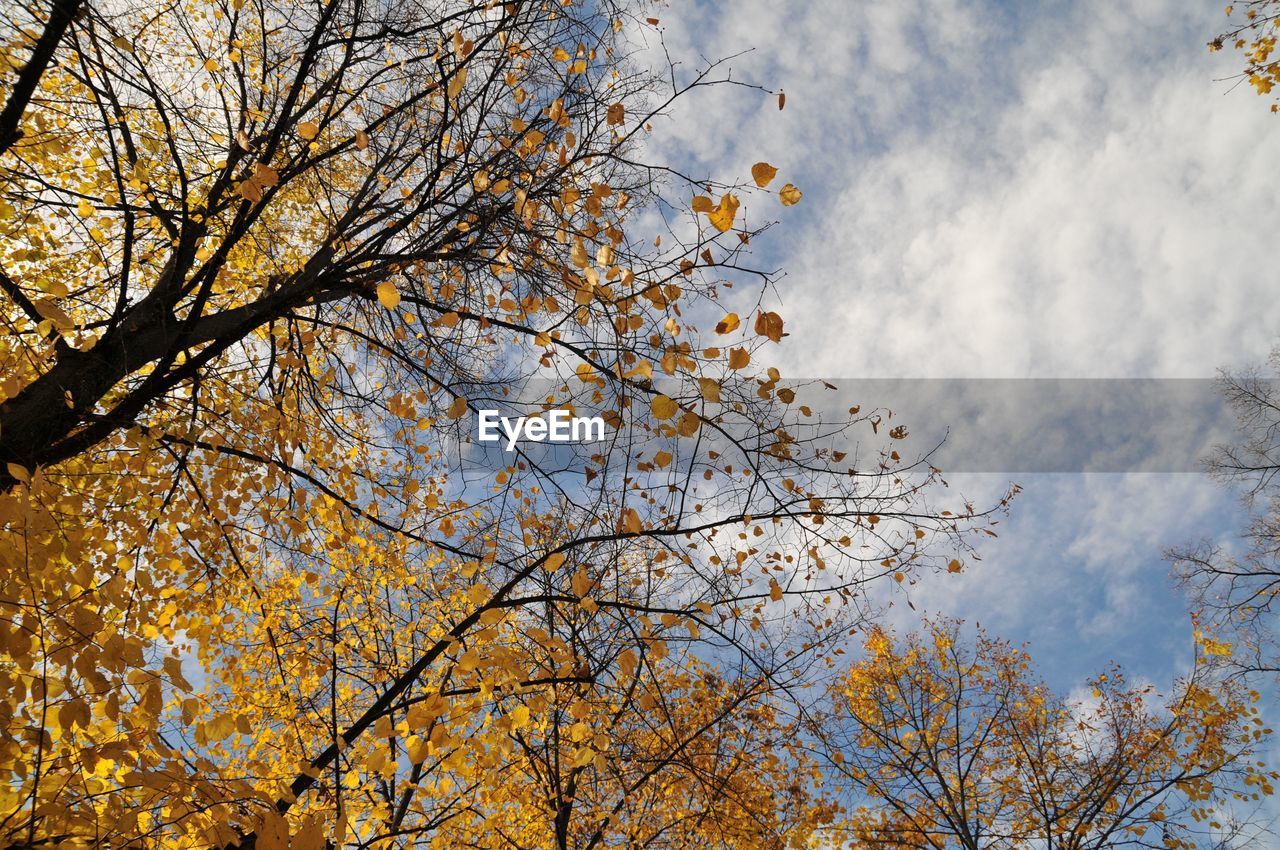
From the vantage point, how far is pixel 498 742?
3074 millimetres

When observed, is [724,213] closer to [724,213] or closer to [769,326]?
[724,213]

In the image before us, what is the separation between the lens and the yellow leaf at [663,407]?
2.47m

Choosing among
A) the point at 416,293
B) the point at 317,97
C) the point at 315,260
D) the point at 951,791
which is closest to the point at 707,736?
the point at 951,791

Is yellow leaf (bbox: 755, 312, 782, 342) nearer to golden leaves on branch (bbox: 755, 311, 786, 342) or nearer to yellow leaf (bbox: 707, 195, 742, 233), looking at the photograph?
golden leaves on branch (bbox: 755, 311, 786, 342)

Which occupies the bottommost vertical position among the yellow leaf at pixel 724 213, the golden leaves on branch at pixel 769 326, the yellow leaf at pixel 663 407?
the yellow leaf at pixel 663 407

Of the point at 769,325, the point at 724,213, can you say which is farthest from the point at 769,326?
the point at 724,213

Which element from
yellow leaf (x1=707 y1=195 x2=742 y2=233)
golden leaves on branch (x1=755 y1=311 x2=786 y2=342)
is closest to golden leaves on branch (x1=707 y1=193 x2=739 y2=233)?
yellow leaf (x1=707 y1=195 x2=742 y2=233)

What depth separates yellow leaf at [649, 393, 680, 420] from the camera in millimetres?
2475

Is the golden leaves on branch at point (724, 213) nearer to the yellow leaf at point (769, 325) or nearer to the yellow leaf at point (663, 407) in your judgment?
the yellow leaf at point (769, 325)

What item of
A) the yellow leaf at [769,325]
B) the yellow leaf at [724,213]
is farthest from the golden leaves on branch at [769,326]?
the yellow leaf at [724,213]

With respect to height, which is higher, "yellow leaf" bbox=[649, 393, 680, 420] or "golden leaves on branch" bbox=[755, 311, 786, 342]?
"golden leaves on branch" bbox=[755, 311, 786, 342]

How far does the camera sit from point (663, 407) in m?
2.52

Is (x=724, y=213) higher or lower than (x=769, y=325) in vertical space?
higher

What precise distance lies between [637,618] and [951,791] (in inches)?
363
